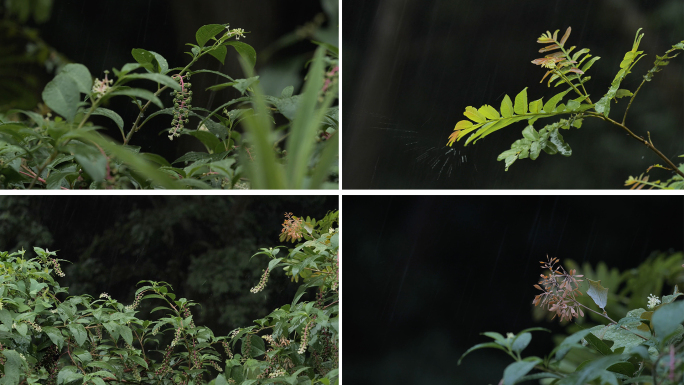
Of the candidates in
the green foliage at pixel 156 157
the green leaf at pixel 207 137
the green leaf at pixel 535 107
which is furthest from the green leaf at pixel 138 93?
the green leaf at pixel 535 107

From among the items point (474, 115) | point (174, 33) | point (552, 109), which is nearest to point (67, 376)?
point (174, 33)

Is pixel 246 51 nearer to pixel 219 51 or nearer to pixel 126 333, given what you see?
pixel 219 51

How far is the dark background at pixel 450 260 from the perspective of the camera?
3.42 feet

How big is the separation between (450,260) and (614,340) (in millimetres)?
466

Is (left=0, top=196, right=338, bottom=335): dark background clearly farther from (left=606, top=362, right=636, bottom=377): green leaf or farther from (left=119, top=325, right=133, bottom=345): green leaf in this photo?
(left=606, top=362, right=636, bottom=377): green leaf

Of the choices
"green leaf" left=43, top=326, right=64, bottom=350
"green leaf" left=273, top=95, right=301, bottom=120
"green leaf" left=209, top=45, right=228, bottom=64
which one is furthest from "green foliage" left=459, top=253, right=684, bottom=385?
"green leaf" left=43, top=326, right=64, bottom=350

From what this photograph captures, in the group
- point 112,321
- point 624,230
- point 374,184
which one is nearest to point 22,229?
point 112,321

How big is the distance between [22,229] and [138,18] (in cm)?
56

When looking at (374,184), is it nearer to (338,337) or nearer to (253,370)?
(338,337)

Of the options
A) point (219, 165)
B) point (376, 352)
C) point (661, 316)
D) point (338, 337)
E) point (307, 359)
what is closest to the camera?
point (661, 316)

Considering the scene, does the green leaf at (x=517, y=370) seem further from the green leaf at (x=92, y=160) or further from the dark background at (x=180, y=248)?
the dark background at (x=180, y=248)

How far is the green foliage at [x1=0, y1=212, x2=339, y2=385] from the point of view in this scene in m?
0.79

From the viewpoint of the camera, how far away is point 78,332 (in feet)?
2.67

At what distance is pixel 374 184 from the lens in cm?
105
